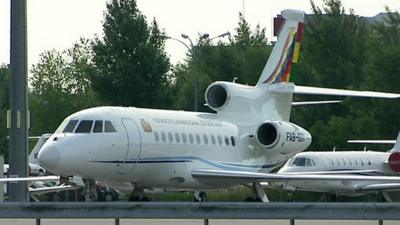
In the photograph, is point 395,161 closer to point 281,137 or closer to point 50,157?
point 281,137

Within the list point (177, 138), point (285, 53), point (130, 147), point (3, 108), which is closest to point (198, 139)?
point (177, 138)

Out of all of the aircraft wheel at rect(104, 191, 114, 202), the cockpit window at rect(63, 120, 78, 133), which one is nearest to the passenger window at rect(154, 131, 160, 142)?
the cockpit window at rect(63, 120, 78, 133)

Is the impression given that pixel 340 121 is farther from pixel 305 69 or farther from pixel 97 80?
pixel 97 80

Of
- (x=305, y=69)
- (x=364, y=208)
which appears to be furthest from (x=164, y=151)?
(x=305, y=69)

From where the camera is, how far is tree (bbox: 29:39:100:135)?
77.1 meters

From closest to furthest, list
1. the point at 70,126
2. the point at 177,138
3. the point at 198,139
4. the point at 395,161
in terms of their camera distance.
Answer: the point at 70,126 → the point at 177,138 → the point at 198,139 → the point at 395,161

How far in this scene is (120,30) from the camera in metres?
67.0

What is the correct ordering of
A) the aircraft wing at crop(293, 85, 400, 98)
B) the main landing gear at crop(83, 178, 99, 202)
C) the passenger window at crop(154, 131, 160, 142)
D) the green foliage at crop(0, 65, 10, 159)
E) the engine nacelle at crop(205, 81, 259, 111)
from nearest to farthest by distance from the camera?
the main landing gear at crop(83, 178, 99, 202) < the passenger window at crop(154, 131, 160, 142) < the aircraft wing at crop(293, 85, 400, 98) < the engine nacelle at crop(205, 81, 259, 111) < the green foliage at crop(0, 65, 10, 159)

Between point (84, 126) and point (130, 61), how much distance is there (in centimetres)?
3706

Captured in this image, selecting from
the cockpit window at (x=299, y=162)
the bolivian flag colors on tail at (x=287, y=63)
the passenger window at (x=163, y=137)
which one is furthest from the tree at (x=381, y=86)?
the passenger window at (x=163, y=137)

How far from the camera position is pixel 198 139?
32.0 meters

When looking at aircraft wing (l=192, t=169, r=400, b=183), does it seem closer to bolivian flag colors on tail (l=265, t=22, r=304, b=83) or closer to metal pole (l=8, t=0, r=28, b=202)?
bolivian flag colors on tail (l=265, t=22, r=304, b=83)

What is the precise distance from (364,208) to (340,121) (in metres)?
45.3

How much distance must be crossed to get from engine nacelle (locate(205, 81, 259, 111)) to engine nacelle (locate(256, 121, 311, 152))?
1.02 meters
